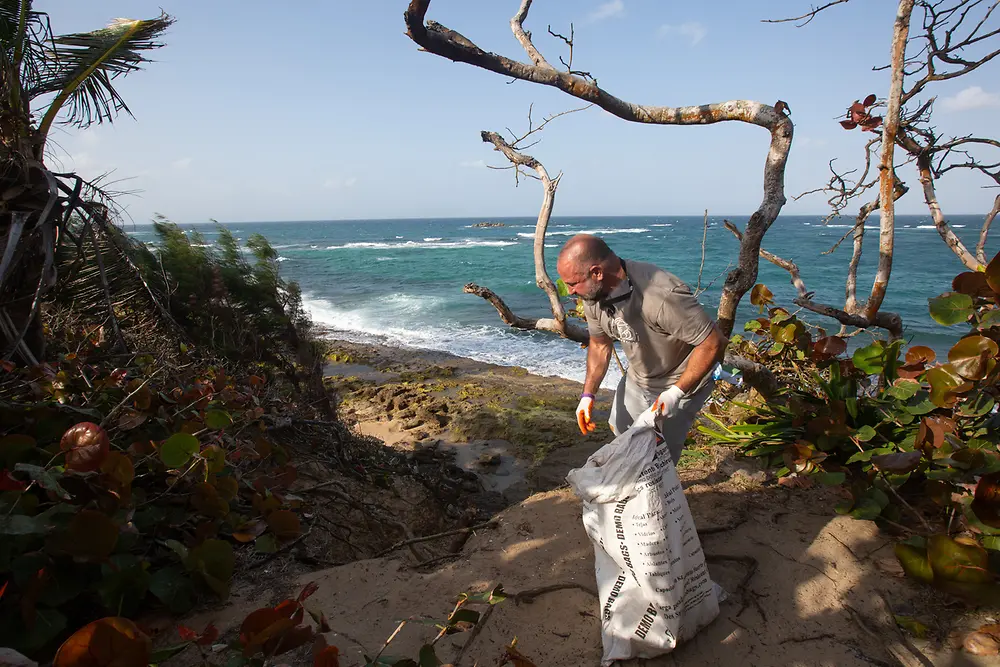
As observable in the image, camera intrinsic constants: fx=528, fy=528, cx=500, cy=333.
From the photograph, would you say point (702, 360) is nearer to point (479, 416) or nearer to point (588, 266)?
point (588, 266)

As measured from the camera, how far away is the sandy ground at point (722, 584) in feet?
6.73

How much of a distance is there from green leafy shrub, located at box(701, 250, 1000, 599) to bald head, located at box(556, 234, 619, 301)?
5.01 ft

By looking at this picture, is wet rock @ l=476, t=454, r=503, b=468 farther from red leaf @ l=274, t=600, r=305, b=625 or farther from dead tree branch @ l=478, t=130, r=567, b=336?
red leaf @ l=274, t=600, r=305, b=625

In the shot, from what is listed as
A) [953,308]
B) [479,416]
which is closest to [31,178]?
[953,308]

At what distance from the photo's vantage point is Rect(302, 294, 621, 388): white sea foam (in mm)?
12297

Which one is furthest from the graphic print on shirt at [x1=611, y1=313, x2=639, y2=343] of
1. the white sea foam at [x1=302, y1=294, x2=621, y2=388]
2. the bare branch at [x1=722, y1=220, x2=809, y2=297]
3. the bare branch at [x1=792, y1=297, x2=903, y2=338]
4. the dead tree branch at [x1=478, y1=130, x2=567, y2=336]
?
the white sea foam at [x1=302, y1=294, x2=621, y2=388]

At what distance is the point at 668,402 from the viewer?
2500 mm

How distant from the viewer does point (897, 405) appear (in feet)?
9.68

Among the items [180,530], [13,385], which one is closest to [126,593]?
[180,530]

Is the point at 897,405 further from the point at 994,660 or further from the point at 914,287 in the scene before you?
the point at 914,287

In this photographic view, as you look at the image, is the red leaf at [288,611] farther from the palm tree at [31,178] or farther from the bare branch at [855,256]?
the bare branch at [855,256]

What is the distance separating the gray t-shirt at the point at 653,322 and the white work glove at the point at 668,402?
9.8 inches

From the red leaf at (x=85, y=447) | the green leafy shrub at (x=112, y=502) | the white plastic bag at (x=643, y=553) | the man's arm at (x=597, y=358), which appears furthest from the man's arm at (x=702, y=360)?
the red leaf at (x=85, y=447)

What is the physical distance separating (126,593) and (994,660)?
3179 millimetres
